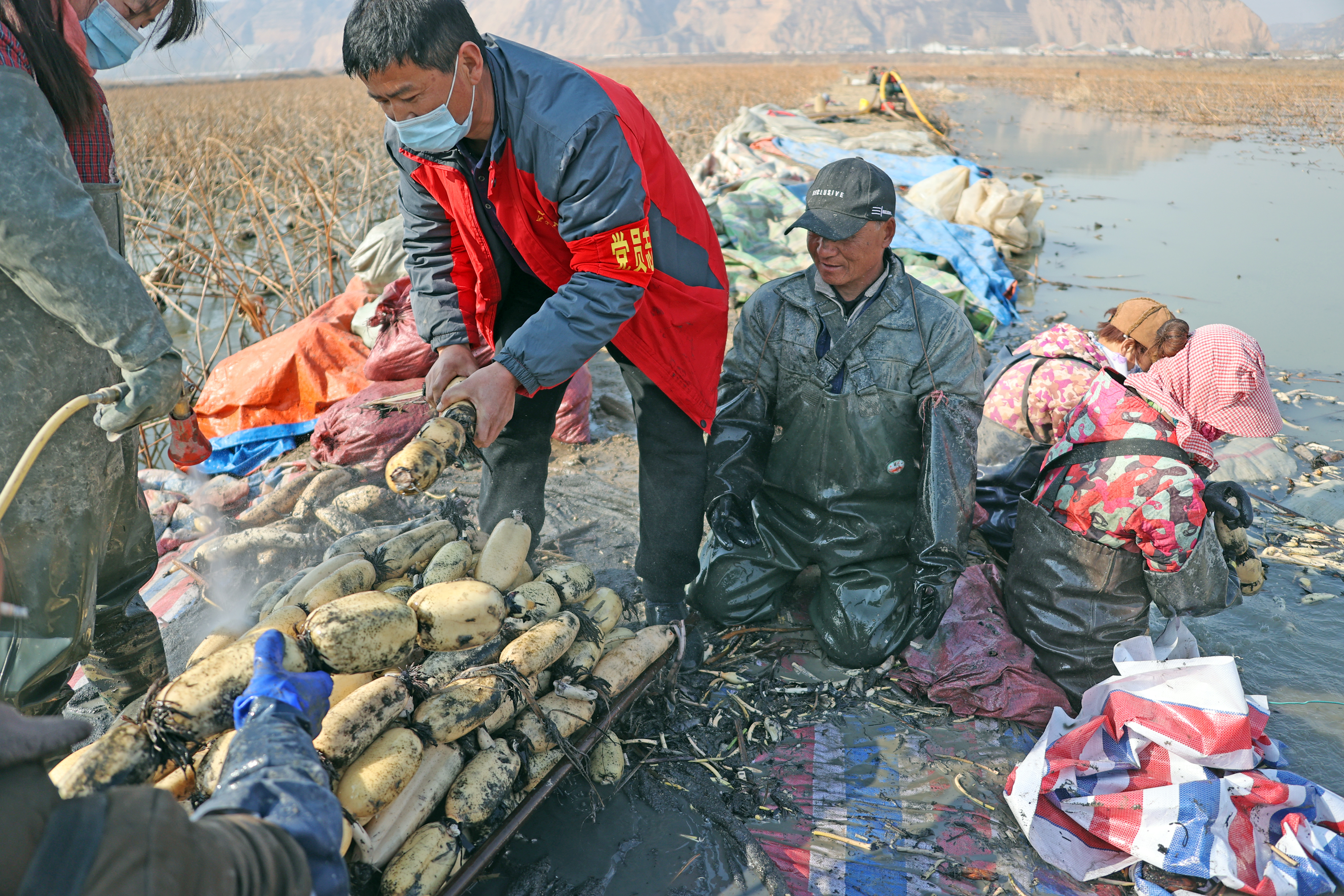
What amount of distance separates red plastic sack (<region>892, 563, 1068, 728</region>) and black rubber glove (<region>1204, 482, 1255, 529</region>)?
821mm

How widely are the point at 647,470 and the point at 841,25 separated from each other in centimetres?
18184

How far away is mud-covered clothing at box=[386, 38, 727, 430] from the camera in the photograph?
2.35 meters

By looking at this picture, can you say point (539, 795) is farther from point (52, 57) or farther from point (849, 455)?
point (52, 57)

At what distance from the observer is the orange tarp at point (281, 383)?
4.60m

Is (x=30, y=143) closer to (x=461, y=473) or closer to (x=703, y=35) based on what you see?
(x=461, y=473)

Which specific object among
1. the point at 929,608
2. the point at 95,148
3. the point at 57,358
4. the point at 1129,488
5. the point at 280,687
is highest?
the point at 95,148

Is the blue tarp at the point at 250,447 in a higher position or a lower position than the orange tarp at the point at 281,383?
lower

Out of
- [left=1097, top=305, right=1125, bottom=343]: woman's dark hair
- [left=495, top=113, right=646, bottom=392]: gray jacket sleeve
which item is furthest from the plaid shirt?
[left=1097, top=305, right=1125, bottom=343]: woman's dark hair

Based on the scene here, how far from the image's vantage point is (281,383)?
181 inches

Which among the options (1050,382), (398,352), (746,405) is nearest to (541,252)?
(746,405)

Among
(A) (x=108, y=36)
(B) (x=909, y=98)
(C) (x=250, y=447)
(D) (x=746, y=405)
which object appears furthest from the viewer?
(B) (x=909, y=98)

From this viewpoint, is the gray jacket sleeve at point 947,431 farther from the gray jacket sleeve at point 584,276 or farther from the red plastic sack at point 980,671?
the gray jacket sleeve at point 584,276

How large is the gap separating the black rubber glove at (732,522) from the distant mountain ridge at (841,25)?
159471 mm

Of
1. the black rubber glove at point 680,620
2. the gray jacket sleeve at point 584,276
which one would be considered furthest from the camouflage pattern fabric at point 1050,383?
the gray jacket sleeve at point 584,276
